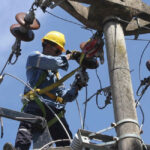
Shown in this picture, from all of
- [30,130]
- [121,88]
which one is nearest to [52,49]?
[30,130]

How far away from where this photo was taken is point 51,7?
6.25 metres

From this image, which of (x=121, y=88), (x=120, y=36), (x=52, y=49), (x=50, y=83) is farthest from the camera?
(x=52, y=49)

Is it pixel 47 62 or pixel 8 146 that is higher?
pixel 47 62

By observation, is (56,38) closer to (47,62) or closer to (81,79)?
(47,62)

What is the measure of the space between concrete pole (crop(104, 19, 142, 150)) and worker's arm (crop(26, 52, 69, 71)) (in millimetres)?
1355

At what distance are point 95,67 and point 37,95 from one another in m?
0.94

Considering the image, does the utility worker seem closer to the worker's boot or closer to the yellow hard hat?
the yellow hard hat

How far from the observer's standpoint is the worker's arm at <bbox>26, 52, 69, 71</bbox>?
7020 mm

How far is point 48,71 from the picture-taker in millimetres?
7203

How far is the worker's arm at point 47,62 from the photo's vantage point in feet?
23.0

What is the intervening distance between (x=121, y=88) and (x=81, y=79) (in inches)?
74.1

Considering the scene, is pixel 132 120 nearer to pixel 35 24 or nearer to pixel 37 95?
pixel 37 95

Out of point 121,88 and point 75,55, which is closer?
point 121,88

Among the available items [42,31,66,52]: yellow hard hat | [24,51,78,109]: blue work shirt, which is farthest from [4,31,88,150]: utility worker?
[42,31,66,52]: yellow hard hat
